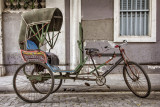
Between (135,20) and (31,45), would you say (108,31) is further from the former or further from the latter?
(31,45)

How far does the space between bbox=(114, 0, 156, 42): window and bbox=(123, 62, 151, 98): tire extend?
289 cm

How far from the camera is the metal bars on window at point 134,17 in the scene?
23.0ft

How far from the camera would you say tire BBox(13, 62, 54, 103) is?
3.94m

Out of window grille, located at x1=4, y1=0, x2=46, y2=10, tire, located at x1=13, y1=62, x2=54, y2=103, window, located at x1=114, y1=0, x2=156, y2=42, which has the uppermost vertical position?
window grille, located at x1=4, y1=0, x2=46, y2=10

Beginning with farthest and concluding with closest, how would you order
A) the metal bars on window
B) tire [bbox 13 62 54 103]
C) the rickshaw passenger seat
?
1. the metal bars on window
2. the rickshaw passenger seat
3. tire [bbox 13 62 54 103]

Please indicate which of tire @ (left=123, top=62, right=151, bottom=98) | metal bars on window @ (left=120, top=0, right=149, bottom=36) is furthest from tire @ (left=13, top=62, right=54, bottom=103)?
metal bars on window @ (left=120, top=0, right=149, bottom=36)

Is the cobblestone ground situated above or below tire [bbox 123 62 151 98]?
below

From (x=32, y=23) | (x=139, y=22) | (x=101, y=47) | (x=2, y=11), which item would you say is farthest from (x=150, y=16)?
(x=2, y=11)

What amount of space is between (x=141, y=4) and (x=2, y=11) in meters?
5.24

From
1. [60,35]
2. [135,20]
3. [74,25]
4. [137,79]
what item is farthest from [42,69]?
[135,20]

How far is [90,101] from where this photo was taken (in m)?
4.02

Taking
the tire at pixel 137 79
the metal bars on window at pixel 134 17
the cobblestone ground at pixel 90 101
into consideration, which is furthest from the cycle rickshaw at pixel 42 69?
the metal bars on window at pixel 134 17

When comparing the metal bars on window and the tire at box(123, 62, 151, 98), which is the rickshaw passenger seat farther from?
the metal bars on window

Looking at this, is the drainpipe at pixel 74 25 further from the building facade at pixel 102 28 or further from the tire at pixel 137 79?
the tire at pixel 137 79
